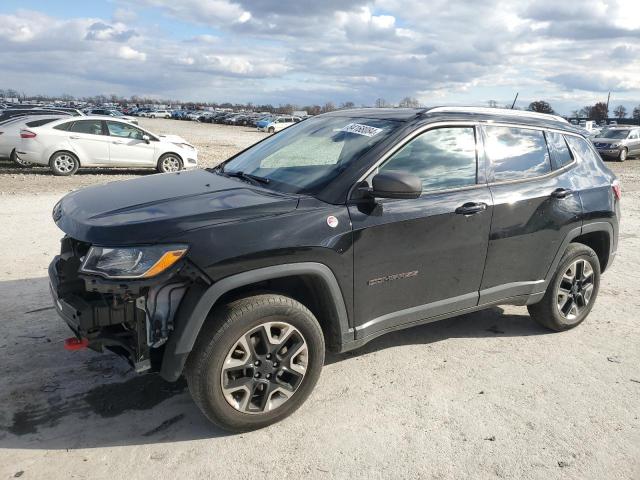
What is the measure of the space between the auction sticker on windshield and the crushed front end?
5.30 feet

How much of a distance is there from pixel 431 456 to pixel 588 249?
8.60 ft

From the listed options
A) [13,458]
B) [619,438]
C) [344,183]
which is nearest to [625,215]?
[619,438]

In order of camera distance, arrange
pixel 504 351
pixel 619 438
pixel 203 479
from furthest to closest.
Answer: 1. pixel 504 351
2. pixel 619 438
3. pixel 203 479

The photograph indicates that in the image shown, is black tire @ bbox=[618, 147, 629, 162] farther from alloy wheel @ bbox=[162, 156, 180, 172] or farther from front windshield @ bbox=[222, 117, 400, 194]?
front windshield @ bbox=[222, 117, 400, 194]

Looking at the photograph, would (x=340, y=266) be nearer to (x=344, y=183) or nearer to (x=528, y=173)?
(x=344, y=183)

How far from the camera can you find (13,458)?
291 centimetres

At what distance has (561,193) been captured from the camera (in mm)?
4344

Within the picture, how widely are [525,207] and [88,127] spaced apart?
499 inches

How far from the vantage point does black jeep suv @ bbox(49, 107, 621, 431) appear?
291 centimetres

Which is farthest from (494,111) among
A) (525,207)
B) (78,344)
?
(78,344)

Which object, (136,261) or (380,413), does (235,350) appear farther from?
(380,413)

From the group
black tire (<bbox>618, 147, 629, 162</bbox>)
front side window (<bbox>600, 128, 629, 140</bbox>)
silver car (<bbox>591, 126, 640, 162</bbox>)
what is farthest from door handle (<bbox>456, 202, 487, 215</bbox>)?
front side window (<bbox>600, 128, 629, 140</bbox>)

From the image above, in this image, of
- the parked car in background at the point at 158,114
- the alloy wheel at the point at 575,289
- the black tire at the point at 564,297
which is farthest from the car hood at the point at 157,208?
the parked car in background at the point at 158,114

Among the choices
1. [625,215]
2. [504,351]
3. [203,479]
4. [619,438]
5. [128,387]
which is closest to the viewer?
[203,479]
